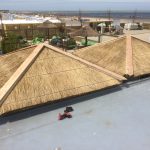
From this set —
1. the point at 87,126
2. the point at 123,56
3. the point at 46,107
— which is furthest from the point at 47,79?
the point at 123,56

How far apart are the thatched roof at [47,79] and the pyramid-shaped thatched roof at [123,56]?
3.90ft

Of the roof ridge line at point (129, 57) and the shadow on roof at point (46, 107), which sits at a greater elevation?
the roof ridge line at point (129, 57)

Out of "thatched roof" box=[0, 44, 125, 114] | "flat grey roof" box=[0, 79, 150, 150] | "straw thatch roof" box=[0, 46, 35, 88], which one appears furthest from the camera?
"straw thatch roof" box=[0, 46, 35, 88]

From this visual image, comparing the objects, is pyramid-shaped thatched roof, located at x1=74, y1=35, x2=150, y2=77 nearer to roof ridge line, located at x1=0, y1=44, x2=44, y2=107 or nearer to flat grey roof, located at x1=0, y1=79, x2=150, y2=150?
flat grey roof, located at x1=0, y1=79, x2=150, y2=150

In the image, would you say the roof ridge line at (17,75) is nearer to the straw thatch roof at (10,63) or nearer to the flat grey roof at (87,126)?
the straw thatch roof at (10,63)

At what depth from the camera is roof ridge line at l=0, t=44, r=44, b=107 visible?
426 inches

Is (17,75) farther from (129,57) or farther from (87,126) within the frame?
(129,57)

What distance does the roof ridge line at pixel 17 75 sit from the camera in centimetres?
1083

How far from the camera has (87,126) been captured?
10.6m

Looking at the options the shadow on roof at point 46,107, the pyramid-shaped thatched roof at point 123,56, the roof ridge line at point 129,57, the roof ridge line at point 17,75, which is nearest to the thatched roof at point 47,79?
the roof ridge line at point 17,75

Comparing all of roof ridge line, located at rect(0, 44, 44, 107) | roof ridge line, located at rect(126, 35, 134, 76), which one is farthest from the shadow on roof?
roof ridge line, located at rect(126, 35, 134, 76)

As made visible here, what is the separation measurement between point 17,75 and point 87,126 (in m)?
3.99

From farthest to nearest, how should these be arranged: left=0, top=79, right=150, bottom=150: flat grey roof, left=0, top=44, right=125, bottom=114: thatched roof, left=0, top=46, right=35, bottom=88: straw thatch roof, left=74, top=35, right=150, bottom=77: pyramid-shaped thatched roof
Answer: left=74, top=35, right=150, bottom=77: pyramid-shaped thatched roof, left=0, top=46, right=35, bottom=88: straw thatch roof, left=0, top=44, right=125, bottom=114: thatched roof, left=0, top=79, right=150, bottom=150: flat grey roof

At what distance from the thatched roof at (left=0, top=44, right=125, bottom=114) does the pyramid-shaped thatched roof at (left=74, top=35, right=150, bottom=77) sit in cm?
119
